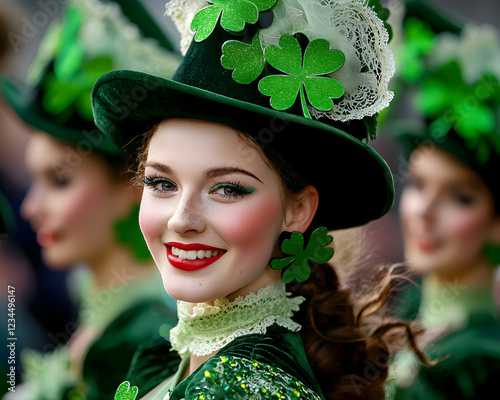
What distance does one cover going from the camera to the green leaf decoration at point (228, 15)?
1782 mm

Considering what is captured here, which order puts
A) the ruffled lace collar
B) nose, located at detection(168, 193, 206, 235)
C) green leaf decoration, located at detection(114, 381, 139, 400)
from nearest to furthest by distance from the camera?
nose, located at detection(168, 193, 206, 235)
the ruffled lace collar
green leaf decoration, located at detection(114, 381, 139, 400)

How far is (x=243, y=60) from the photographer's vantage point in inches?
70.2

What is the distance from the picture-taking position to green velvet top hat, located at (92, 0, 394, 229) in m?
1.76

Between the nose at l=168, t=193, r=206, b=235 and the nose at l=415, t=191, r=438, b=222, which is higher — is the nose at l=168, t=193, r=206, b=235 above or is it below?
above

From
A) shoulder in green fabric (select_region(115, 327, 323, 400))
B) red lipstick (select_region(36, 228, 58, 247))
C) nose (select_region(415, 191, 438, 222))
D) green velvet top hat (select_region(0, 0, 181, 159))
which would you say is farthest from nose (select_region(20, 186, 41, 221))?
nose (select_region(415, 191, 438, 222))

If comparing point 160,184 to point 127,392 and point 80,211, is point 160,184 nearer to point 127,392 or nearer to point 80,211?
point 127,392

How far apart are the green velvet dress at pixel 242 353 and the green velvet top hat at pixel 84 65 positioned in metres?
1.96

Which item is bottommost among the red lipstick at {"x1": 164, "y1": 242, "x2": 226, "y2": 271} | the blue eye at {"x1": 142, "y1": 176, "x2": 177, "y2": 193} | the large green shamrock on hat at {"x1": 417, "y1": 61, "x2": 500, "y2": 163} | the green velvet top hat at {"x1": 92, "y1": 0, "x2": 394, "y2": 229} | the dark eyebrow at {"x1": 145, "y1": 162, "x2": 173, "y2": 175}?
the large green shamrock on hat at {"x1": 417, "y1": 61, "x2": 500, "y2": 163}

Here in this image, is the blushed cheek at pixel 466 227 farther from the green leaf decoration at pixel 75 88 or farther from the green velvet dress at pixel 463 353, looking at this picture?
the green leaf decoration at pixel 75 88

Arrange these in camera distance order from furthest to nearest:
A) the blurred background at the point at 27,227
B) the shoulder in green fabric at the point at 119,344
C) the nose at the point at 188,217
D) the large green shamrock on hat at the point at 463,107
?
1. the blurred background at the point at 27,227
2. the large green shamrock on hat at the point at 463,107
3. the shoulder in green fabric at the point at 119,344
4. the nose at the point at 188,217

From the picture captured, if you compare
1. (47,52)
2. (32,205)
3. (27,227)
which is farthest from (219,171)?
(27,227)

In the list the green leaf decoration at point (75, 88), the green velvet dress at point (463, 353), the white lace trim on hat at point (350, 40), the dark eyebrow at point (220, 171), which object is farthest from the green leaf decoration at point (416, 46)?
the dark eyebrow at point (220, 171)

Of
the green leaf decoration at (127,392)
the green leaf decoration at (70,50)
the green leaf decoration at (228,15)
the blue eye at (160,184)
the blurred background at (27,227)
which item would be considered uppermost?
the green leaf decoration at (228,15)

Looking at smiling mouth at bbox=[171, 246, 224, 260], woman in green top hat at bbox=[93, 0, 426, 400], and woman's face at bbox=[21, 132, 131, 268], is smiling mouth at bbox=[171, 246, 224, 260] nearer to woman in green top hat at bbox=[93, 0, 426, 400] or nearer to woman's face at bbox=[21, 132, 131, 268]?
woman in green top hat at bbox=[93, 0, 426, 400]
